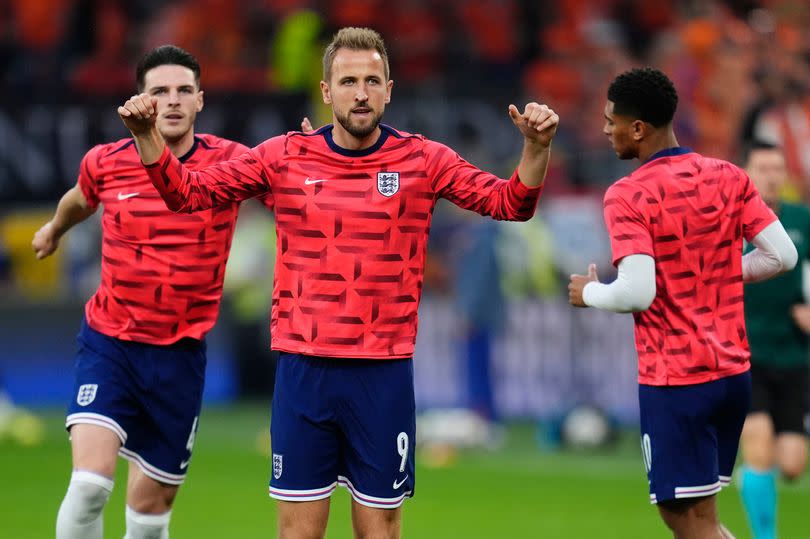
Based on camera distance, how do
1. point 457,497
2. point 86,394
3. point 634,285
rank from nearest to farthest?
1. point 634,285
2. point 86,394
3. point 457,497

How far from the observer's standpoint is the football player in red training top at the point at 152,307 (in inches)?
292

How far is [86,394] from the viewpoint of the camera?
733cm

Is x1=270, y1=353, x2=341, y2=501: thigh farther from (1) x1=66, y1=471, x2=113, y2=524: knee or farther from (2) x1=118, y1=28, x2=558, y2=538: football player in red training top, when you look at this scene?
(1) x1=66, y1=471, x2=113, y2=524: knee

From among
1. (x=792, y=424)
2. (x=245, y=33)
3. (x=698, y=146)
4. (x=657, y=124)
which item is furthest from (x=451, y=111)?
(x=657, y=124)

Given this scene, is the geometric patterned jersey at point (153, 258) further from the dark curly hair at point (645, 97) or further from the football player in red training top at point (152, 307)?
the dark curly hair at point (645, 97)

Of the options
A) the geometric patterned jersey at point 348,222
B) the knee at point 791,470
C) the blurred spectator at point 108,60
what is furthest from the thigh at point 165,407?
the blurred spectator at point 108,60

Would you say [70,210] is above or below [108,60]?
below

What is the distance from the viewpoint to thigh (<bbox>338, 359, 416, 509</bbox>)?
639cm

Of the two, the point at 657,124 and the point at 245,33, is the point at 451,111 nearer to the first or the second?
the point at 245,33

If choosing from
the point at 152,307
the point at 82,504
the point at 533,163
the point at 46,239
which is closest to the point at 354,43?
the point at 533,163

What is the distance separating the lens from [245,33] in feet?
60.7

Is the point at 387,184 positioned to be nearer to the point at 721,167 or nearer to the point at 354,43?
the point at 354,43

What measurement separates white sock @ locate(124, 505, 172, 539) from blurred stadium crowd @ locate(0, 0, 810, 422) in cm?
655

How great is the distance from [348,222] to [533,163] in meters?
0.80
